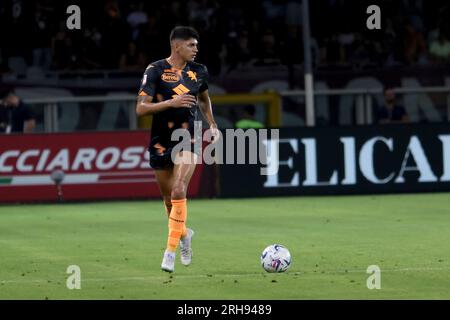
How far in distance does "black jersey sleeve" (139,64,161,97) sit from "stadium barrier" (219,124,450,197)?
1126 cm

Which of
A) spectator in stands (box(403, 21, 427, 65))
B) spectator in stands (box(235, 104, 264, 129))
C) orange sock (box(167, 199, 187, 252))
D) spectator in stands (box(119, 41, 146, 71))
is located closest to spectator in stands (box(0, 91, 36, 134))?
spectator in stands (box(235, 104, 264, 129))

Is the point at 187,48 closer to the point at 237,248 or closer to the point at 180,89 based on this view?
the point at 180,89

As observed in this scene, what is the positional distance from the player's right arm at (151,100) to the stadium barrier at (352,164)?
37.0 ft

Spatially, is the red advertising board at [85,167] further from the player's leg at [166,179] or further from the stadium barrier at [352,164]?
the player's leg at [166,179]

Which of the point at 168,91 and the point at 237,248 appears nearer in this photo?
the point at 168,91

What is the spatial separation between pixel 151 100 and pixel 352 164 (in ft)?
38.7

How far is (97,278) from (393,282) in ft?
8.72

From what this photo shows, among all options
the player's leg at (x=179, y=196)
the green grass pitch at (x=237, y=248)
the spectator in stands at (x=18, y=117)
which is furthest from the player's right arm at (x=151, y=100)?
the spectator in stands at (x=18, y=117)

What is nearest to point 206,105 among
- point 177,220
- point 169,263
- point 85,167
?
point 177,220

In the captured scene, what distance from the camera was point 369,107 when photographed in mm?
27250

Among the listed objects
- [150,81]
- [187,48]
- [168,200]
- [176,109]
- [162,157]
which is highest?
[187,48]

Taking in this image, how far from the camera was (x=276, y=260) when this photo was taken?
37.5 ft

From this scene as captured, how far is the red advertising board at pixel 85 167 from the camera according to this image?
23188 mm
